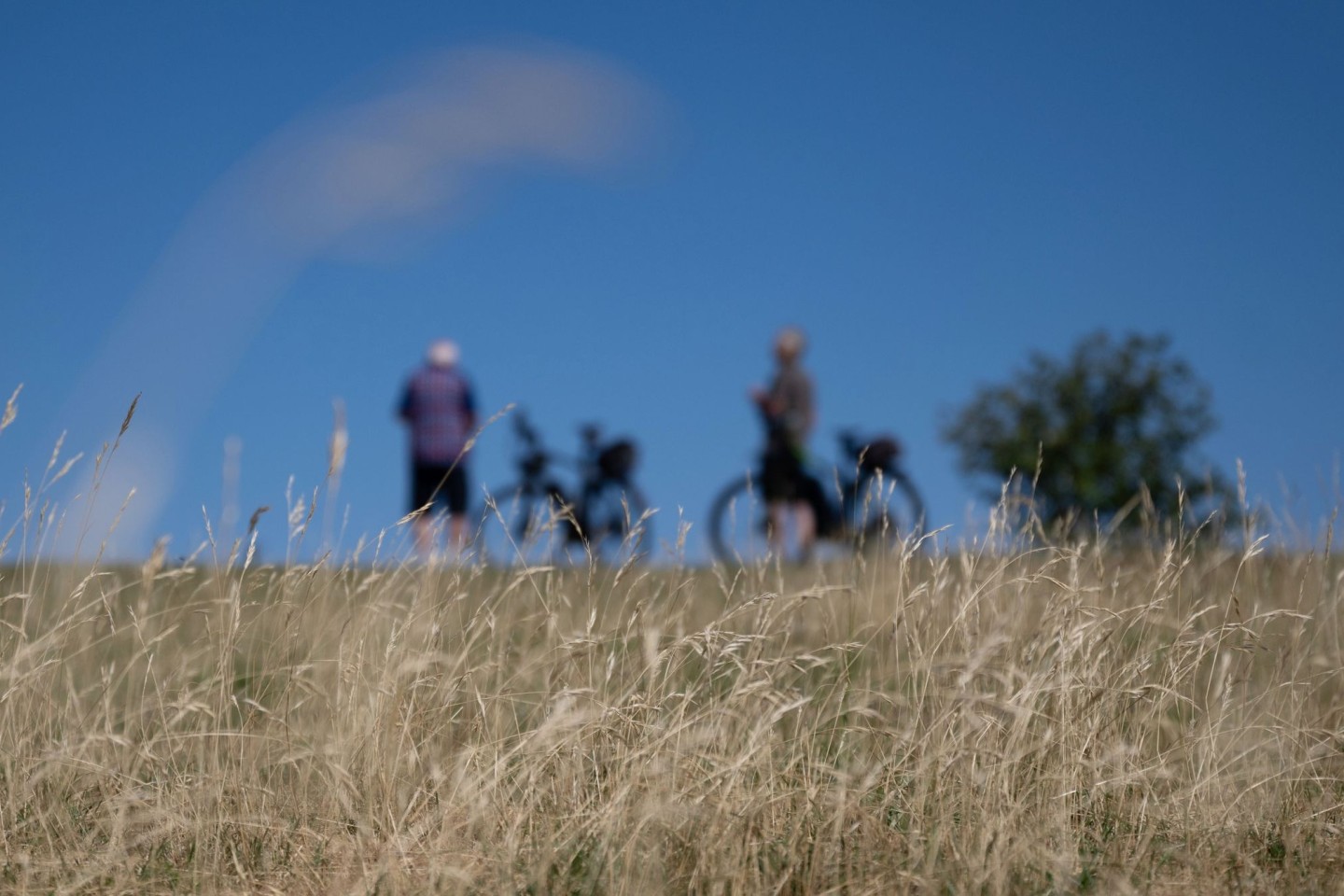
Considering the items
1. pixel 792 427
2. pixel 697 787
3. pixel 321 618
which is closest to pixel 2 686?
pixel 321 618

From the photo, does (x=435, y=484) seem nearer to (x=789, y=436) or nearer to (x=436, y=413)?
(x=436, y=413)

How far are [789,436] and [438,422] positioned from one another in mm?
3429

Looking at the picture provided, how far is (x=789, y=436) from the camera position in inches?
441

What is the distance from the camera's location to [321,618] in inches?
150

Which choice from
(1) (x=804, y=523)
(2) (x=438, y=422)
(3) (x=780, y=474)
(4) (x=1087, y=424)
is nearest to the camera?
(2) (x=438, y=422)

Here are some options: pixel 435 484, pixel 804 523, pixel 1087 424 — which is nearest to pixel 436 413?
pixel 435 484

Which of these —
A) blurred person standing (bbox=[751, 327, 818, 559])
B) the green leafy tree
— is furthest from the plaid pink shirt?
the green leafy tree

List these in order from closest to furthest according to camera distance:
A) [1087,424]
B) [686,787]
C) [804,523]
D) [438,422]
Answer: [686,787] → [438,422] → [804,523] → [1087,424]

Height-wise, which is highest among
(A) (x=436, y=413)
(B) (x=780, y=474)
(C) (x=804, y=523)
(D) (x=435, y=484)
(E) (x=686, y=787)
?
(A) (x=436, y=413)

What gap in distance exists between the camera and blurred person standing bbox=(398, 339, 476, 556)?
1065cm

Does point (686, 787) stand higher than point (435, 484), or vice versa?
point (435, 484)

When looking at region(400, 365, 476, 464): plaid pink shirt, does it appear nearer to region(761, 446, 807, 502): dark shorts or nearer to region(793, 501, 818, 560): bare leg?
region(761, 446, 807, 502): dark shorts

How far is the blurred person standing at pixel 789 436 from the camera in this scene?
426 inches

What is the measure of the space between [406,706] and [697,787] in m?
0.97
